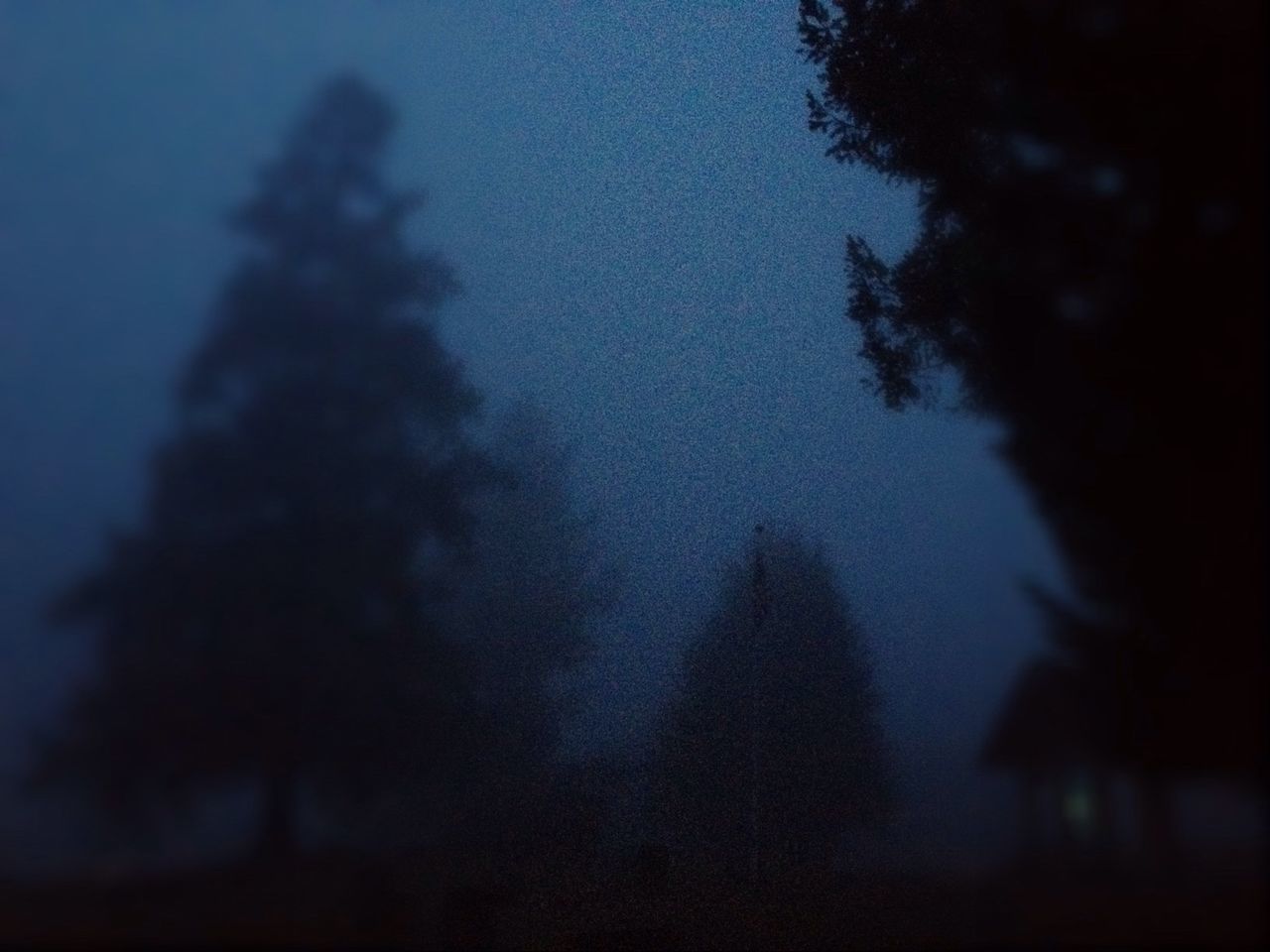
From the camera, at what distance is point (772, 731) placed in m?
12.9

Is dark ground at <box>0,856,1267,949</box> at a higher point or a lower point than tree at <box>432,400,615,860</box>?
lower

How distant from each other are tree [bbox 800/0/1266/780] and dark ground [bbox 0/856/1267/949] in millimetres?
663

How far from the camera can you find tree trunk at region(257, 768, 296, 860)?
18.9 feet

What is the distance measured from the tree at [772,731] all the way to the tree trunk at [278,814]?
19.0ft

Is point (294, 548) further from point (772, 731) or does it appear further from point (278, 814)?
point (772, 731)

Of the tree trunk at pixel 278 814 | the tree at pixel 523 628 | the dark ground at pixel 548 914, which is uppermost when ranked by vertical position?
the tree at pixel 523 628

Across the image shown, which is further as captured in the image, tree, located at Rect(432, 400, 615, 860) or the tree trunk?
tree, located at Rect(432, 400, 615, 860)

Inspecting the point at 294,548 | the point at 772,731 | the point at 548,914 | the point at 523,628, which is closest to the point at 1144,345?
the point at 294,548

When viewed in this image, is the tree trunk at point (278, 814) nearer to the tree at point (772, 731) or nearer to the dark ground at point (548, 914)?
the dark ground at point (548, 914)

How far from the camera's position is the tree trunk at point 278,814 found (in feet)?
18.9

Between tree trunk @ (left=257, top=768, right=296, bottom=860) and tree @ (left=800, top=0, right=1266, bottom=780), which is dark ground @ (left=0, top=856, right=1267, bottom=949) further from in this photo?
tree @ (left=800, top=0, right=1266, bottom=780)

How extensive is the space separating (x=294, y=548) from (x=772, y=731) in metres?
8.30

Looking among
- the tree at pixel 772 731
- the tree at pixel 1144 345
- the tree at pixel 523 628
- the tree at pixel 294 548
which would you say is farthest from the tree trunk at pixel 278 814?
the tree at pixel 772 731

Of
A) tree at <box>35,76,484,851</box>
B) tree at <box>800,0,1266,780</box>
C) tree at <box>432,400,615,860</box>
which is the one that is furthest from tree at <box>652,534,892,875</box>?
tree at <box>800,0,1266,780</box>
